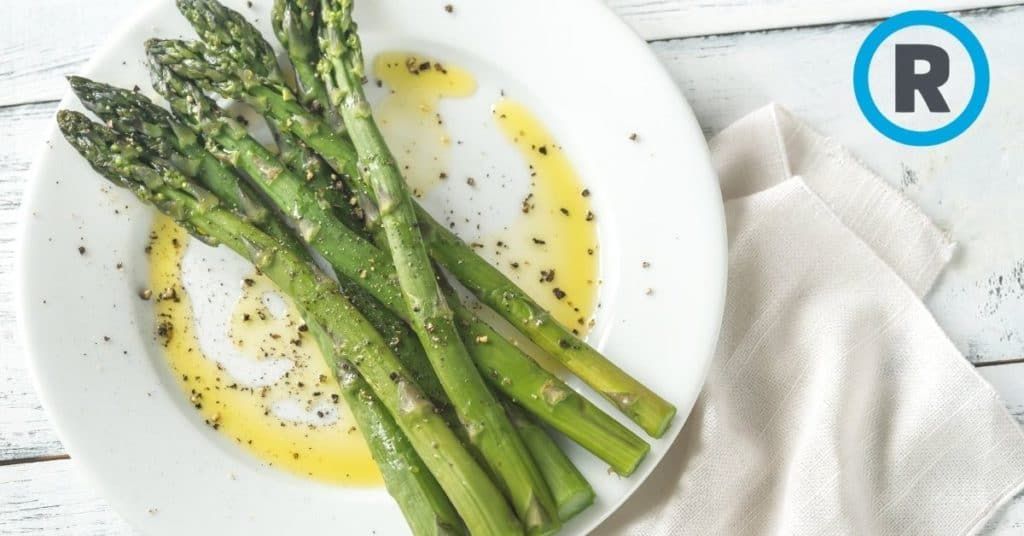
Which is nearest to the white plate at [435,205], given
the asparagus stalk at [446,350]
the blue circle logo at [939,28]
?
the asparagus stalk at [446,350]

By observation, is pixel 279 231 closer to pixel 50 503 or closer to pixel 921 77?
pixel 50 503

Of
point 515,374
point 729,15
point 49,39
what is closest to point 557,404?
point 515,374

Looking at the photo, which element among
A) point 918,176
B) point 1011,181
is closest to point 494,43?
point 918,176

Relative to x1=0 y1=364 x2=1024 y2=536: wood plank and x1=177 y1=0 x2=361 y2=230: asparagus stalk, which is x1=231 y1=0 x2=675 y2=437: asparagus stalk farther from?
x1=0 y1=364 x2=1024 y2=536: wood plank

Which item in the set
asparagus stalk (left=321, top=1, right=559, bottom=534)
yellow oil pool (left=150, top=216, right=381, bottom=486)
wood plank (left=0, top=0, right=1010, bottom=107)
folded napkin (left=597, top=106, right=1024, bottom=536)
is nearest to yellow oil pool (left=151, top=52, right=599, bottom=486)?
yellow oil pool (left=150, top=216, right=381, bottom=486)

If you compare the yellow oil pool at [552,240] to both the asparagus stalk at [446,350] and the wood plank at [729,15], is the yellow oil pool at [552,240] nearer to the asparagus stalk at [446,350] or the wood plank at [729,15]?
the asparagus stalk at [446,350]

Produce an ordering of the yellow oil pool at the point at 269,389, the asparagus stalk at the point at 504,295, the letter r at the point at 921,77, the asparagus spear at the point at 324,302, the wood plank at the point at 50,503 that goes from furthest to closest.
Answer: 1. the letter r at the point at 921,77
2. the wood plank at the point at 50,503
3. the yellow oil pool at the point at 269,389
4. the asparagus stalk at the point at 504,295
5. the asparagus spear at the point at 324,302
